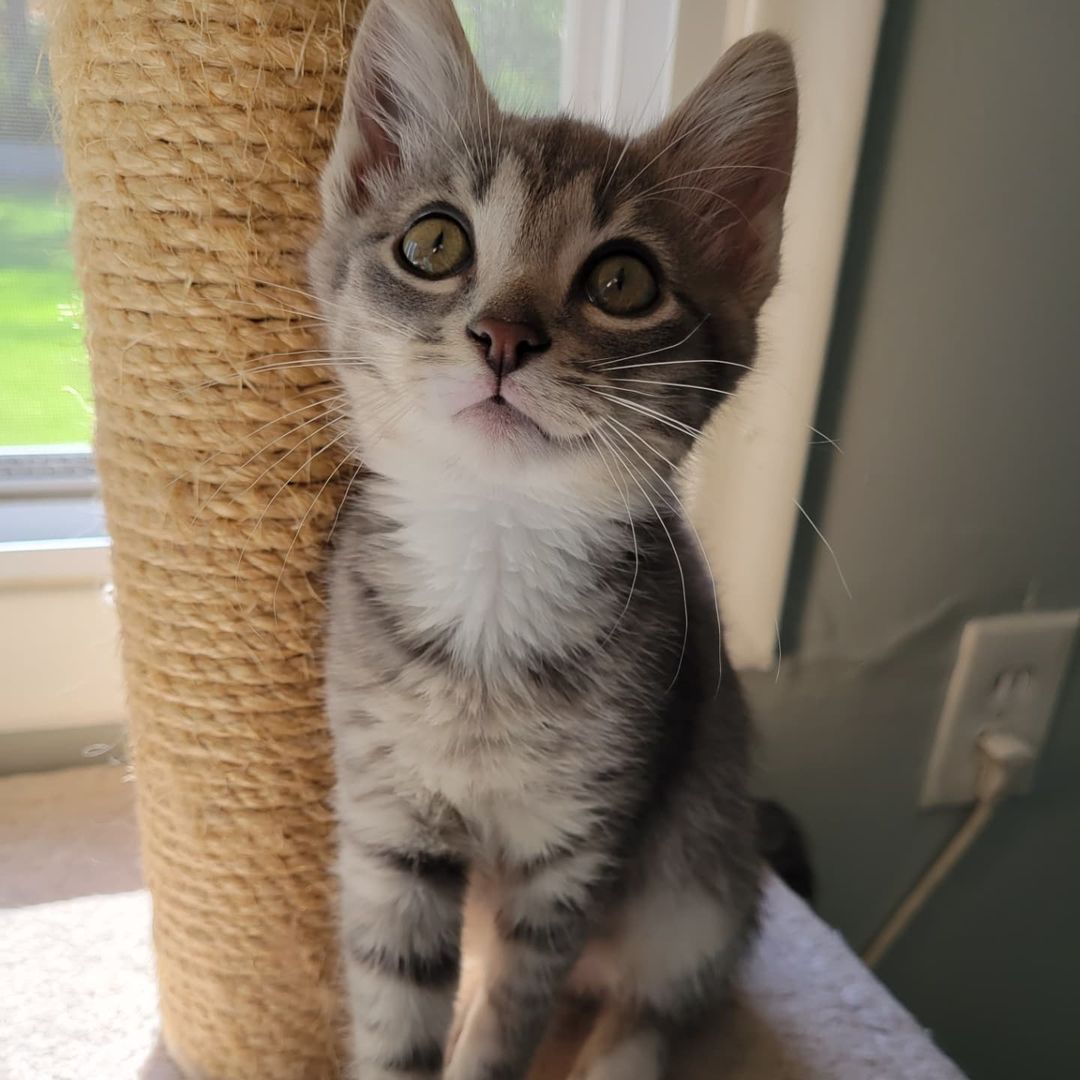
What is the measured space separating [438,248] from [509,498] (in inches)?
6.0

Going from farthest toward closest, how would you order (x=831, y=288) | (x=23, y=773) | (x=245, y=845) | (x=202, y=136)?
(x=23, y=773), (x=831, y=288), (x=245, y=845), (x=202, y=136)

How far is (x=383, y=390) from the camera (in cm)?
55

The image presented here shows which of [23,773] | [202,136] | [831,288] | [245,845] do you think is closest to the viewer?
[202,136]

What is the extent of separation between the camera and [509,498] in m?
0.57

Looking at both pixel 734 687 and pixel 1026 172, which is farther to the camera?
pixel 1026 172

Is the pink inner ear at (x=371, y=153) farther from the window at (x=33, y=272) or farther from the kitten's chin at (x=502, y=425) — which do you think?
the window at (x=33, y=272)

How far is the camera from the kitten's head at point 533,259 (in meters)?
0.50

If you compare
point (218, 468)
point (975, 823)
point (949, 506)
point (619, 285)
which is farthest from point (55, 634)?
point (975, 823)

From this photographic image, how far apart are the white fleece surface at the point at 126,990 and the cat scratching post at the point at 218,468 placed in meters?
0.07

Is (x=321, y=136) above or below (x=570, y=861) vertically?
above

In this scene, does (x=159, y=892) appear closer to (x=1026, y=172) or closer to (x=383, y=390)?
(x=383, y=390)

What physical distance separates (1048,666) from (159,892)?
95 centimetres

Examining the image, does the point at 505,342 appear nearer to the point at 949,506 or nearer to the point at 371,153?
the point at 371,153

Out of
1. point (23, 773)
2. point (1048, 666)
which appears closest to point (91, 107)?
point (23, 773)
